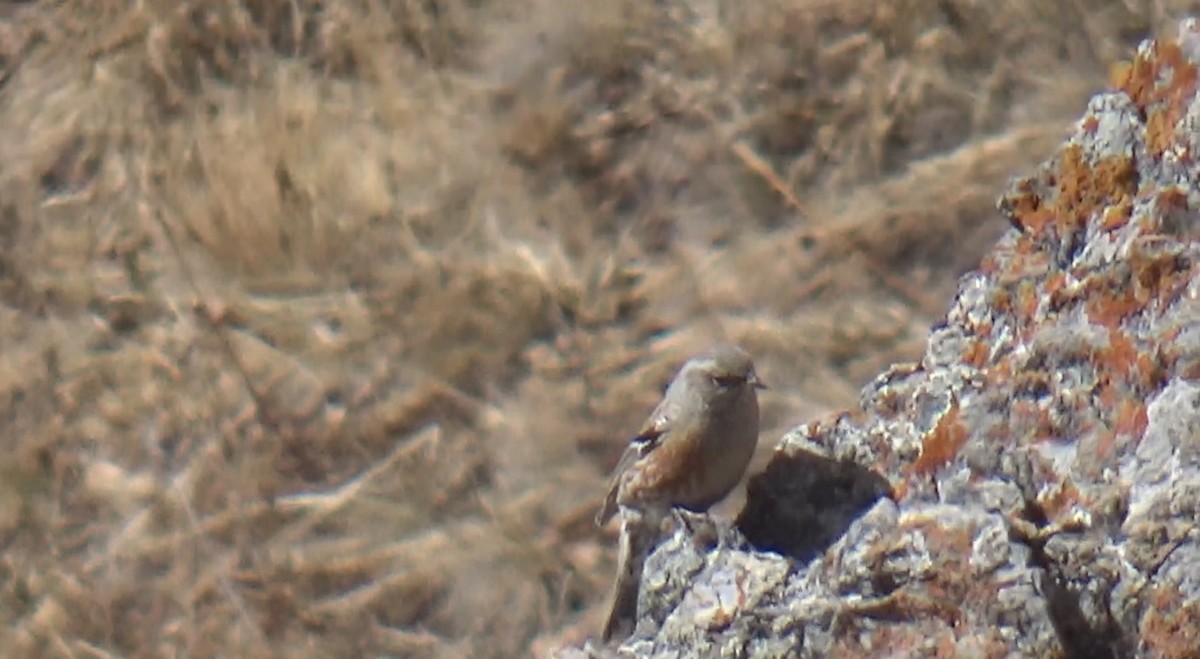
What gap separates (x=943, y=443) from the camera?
87.1 inches

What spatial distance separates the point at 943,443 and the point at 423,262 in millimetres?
4227

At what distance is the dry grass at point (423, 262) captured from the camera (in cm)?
594

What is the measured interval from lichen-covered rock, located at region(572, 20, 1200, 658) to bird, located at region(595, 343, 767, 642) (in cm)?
122

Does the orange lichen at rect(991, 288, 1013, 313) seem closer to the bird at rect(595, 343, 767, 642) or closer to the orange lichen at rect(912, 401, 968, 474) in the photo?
the orange lichen at rect(912, 401, 968, 474)

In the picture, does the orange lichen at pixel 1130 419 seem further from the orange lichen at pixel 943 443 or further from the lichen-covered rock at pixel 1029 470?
the orange lichen at pixel 943 443

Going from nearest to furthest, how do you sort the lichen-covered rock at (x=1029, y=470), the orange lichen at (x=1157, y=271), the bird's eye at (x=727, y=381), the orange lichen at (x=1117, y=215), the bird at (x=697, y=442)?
the lichen-covered rock at (x=1029, y=470), the orange lichen at (x=1157, y=271), the orange lichen at (x=1117, y=215), the bird at (x=697, y=442), the bird's eye at (x=727, y=381)

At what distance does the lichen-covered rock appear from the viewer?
1.97m

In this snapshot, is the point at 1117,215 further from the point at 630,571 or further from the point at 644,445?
the point at 644,445

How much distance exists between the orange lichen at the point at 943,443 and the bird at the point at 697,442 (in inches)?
50.5

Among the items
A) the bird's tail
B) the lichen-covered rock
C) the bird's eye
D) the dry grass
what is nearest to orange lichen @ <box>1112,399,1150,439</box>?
the lichen-covered rock

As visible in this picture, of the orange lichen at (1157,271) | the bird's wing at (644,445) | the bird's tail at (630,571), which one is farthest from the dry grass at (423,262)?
the orange lichen at (1157,271)

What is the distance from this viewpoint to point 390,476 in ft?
20.1

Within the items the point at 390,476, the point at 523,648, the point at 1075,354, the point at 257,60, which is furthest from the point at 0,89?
the point at 1075,354

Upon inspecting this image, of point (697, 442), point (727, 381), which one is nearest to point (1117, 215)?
point (697, 442)
